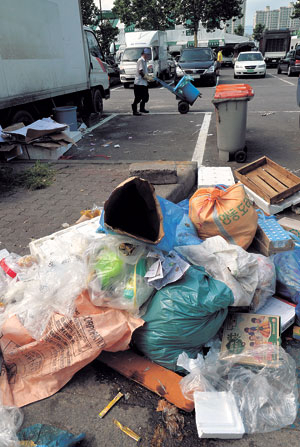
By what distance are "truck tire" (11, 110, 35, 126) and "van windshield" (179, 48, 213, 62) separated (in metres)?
13.1

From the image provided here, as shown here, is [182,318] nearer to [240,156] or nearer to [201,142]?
[240,156]

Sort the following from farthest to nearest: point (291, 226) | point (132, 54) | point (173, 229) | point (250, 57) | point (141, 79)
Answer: point (250, 57) < point (132, 54) < point (141, 79) < point (291, 226) < point (173, 229)

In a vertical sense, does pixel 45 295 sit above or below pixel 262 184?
above

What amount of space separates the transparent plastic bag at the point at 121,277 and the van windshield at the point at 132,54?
1762 cm

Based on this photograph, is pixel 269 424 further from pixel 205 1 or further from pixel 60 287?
pixel 205 1

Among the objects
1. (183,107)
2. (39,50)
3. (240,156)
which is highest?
(39,50)

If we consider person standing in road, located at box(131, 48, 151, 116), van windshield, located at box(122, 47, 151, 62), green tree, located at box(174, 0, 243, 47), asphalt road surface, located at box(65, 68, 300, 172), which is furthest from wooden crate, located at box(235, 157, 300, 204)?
green tree, located at box(174, 0, 243, 47)

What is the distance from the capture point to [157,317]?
7.10 feet

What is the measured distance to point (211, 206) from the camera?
295 cm

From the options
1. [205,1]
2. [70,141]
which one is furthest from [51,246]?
[205,1]

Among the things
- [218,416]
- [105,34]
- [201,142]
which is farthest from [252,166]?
[105,34]

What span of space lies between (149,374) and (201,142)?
19.7ft

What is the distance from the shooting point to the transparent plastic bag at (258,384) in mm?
1852

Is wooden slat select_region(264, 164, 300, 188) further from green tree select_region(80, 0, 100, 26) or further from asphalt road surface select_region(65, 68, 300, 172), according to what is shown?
green tree select_region(80, 0, 100, 26)
